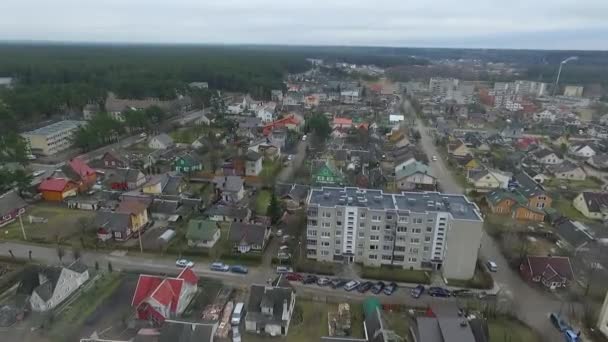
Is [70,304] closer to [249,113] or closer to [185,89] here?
[249,113]

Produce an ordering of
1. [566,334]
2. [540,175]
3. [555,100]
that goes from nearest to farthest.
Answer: [566,334] < [540,175] < [555,100]

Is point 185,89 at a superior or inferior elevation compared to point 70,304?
superior

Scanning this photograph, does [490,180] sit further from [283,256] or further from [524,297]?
[283,256]

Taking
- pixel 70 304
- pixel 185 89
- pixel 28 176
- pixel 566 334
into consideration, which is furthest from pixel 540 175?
pixel 185 89

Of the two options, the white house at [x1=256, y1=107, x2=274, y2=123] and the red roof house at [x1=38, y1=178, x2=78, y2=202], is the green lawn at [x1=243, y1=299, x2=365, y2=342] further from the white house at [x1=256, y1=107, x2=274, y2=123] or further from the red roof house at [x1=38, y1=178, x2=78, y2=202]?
the white house at [x1=256, y1=107, x2=274, y2=123]

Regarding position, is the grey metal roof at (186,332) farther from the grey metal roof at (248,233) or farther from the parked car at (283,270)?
the grey metal roof at (248,233)

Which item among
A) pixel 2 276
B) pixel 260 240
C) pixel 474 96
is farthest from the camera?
pixel 474 96

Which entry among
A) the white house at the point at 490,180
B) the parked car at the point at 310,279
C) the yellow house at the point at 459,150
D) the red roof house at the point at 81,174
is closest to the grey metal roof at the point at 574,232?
the white house at the point at 490,180

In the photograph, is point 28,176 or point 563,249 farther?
point 28,176
